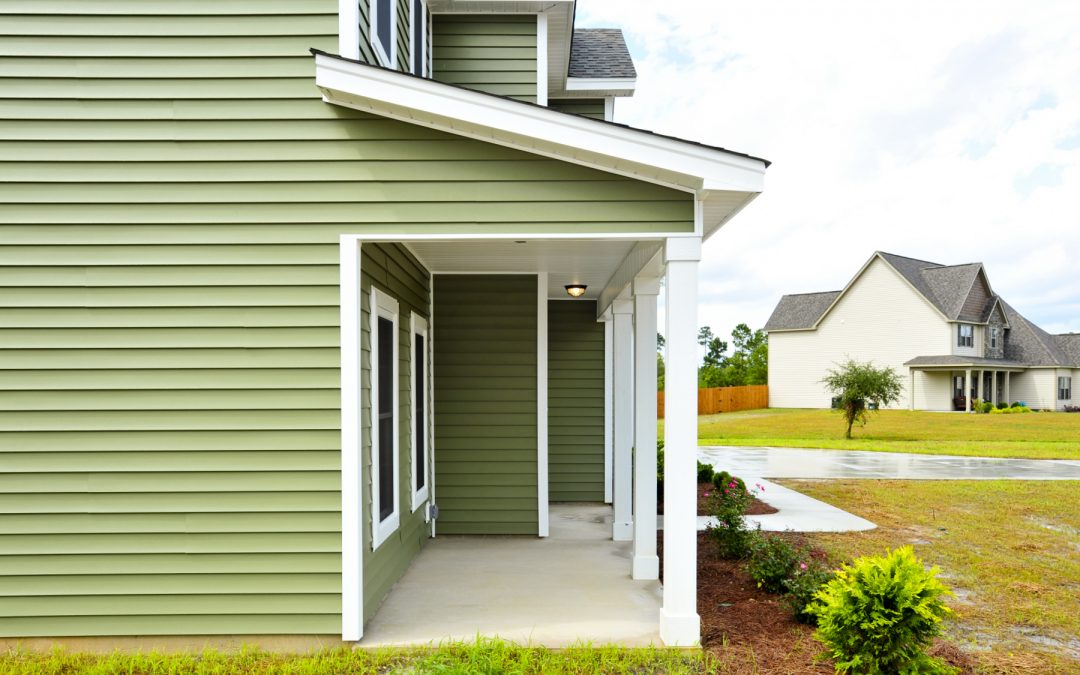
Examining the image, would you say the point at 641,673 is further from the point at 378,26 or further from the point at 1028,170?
the point at 1028,170

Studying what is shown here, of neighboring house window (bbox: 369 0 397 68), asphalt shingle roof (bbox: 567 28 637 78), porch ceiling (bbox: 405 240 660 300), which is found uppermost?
asphalt shingle roof (bbox: 567 28 637 78)

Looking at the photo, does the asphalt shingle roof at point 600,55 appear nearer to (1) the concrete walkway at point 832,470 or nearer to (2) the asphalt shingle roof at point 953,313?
(1) the concrete walkway at point 832,470

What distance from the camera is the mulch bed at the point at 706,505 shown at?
9.17 metres

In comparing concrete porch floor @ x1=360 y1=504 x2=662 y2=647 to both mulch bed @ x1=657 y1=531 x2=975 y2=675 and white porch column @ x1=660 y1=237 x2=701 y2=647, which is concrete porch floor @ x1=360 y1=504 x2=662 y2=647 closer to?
white porch column @ x1=660 y1=237 x2=701 y2=647

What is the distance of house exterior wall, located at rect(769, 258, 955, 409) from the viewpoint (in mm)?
34969

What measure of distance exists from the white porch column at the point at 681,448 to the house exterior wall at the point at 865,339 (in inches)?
1235

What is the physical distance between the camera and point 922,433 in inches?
926

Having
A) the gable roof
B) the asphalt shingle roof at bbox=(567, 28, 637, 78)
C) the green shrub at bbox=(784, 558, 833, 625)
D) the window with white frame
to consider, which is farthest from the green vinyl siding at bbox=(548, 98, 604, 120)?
the gable roof

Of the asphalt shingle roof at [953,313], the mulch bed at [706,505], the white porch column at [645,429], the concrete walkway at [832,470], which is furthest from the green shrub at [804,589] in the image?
the asphalt shingle roof at [953,313]

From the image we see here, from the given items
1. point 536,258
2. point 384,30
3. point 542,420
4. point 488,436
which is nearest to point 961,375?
point 542,420

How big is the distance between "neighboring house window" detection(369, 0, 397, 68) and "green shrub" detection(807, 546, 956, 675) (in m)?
4.62

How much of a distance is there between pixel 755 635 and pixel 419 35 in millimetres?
6066

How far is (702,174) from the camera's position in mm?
4191

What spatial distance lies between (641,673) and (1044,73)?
107ft
